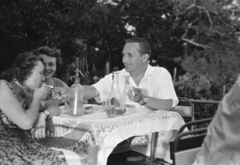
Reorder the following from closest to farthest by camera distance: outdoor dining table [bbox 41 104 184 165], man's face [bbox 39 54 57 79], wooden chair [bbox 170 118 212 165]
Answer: wooden chair [bbox 170 118 212 165], outdoor dining table [bbox 41 104 184 165], man's face [bbox 39 54 57 79]

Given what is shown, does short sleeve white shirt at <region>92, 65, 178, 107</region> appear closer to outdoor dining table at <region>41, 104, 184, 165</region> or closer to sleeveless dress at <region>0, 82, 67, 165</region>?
outdoor dining table at <region>41, 104, 184, 165</region>

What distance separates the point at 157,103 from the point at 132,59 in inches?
21.6

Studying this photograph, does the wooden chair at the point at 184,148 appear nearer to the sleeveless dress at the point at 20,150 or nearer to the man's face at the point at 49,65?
the sleeveless dress at the point at 20,150

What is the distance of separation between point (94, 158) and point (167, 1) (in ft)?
27.3

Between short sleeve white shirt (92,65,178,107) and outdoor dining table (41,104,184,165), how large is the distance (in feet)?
0.94

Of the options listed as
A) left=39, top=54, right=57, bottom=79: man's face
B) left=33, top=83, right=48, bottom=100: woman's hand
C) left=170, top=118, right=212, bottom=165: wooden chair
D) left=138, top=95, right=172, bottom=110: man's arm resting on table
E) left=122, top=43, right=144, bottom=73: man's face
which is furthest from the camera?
left=39, top=54, right=57, bottom=79: man's face

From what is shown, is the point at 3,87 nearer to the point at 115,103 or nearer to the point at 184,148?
the point at 115,103

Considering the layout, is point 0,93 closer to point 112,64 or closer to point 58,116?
point 58,116

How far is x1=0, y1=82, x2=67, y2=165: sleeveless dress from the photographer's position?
1.58 metres

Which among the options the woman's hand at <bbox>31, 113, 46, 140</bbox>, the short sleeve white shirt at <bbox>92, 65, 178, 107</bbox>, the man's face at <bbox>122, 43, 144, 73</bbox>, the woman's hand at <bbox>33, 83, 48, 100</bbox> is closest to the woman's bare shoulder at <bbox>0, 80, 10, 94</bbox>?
the woman's hand at <bbox>33, 83, 48, 100</bbox>

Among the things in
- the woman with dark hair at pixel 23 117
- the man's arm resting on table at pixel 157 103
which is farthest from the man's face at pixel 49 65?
the man's arm resting on table at pixel 157 103

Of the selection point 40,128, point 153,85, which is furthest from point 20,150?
point 153,85

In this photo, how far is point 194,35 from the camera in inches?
386

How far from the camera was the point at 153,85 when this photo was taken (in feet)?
8.17
